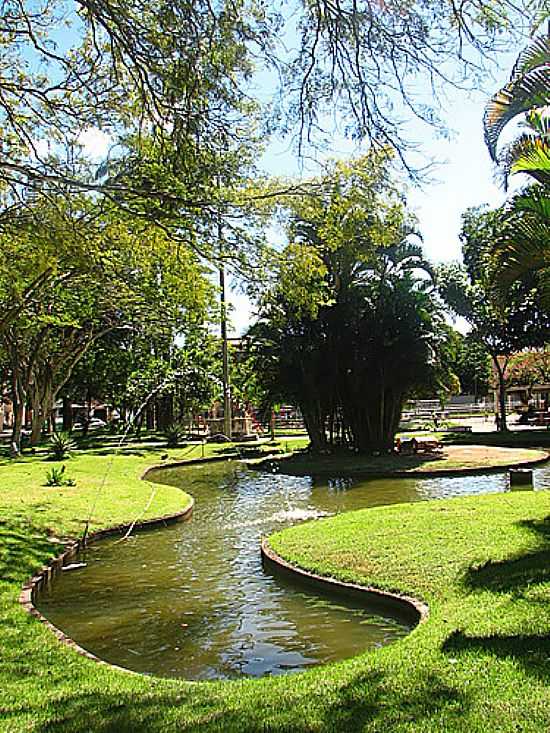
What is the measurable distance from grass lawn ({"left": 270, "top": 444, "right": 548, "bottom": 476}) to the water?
6.83 meters

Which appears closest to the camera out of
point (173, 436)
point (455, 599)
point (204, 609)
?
point (455, 599)

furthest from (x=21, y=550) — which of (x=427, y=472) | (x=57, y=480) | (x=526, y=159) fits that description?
(x=427, y=472)

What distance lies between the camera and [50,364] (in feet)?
113

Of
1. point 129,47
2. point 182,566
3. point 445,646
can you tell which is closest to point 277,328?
point 182,566

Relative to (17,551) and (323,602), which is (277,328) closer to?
(17,551)

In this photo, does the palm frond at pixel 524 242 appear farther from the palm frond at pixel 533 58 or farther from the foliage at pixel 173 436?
the foliage at pixel 173 436

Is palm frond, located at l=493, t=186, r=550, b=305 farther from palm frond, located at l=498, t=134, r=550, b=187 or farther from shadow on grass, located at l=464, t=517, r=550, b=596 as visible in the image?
shadow on grass, located at l=464, t=517, r=550, b=596

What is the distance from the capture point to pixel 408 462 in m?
23.2

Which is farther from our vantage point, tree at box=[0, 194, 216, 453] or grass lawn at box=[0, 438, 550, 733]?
tree at box=[0, 194, 216, 453]

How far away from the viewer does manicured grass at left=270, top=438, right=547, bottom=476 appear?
71.4 feet

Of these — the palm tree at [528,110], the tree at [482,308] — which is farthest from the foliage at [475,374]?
the palm tree at [528,110]

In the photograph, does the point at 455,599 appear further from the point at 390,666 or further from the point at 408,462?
the point at 408,462

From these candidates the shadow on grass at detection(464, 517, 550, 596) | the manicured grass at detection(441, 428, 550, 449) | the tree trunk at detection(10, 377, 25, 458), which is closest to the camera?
the shadow on grass at detection(464, 517, 550, 596)

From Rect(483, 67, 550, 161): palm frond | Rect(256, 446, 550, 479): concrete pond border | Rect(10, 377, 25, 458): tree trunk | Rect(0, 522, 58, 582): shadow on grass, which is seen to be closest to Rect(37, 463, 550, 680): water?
Rect(0, 522, 58, 582): shadow on grass
